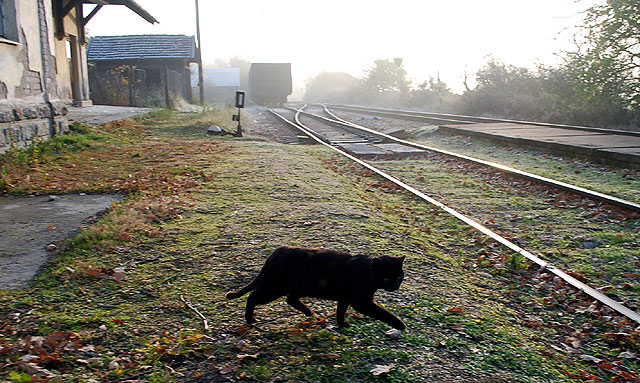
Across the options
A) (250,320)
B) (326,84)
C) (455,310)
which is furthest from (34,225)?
(326,84)

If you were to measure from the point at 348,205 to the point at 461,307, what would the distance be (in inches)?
119

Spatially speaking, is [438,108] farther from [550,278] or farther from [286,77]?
[550,278]

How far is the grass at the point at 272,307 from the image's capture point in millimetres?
2963

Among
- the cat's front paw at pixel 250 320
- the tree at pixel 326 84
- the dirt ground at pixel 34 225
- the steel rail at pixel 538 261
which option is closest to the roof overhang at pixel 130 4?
the dirt ground at pixel 34 225

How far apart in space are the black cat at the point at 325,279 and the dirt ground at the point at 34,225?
7.01 ft

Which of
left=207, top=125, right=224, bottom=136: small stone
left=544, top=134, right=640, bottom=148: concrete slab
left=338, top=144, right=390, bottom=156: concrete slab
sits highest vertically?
left=207, top=125, right=224, bottom=136: small stone

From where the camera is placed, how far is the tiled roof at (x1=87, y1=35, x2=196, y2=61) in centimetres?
3381

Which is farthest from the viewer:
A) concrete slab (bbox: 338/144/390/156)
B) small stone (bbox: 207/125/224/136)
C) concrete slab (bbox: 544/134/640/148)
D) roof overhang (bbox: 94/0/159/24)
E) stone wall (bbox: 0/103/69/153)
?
roof overhang (bbox: 94/0/159/24)

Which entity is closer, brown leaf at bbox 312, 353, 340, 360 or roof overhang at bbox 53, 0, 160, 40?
brown leaf at bbox 312, 353, 340, 360

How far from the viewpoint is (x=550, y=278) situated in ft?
15.1

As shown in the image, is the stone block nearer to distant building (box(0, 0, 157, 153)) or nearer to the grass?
distant building (box(0, 0, 157, 153))

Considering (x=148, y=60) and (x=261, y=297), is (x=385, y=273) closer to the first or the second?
(x=261, y=297)

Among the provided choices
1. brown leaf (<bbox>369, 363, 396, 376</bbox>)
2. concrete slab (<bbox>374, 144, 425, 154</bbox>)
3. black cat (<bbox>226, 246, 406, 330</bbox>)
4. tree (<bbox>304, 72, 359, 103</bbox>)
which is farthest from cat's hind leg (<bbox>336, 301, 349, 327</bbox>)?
tree (<bbox>304, 72, 359, 103</bbox>)

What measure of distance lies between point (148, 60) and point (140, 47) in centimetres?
150
